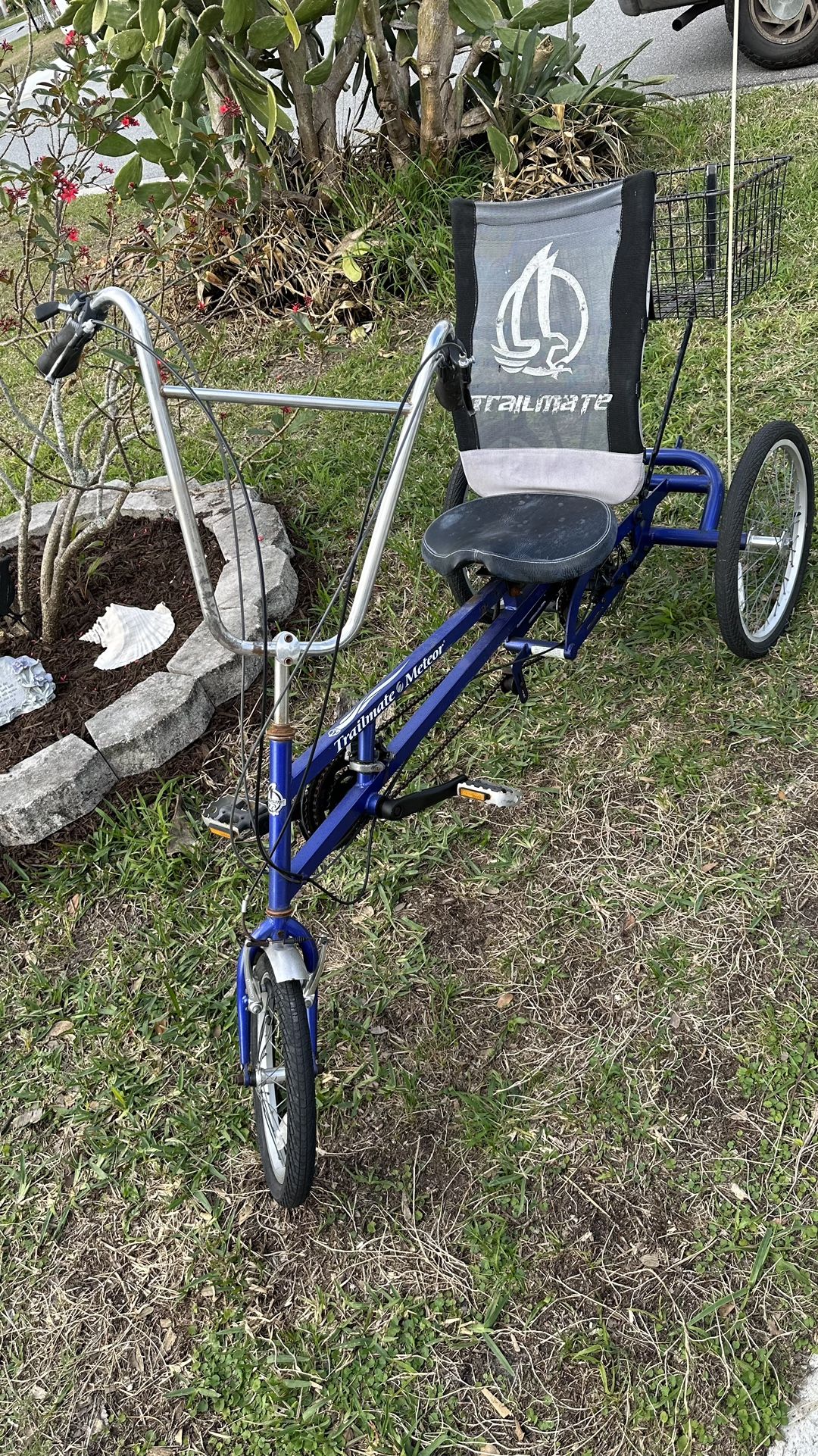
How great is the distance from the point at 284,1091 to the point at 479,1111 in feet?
1.32

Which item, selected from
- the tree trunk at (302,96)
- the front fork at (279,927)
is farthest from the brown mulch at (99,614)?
the tree trunk at (302,96)

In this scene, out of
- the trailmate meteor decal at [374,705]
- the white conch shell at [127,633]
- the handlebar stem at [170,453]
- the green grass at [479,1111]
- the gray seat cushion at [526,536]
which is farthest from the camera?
the white conch shell at [127,633]

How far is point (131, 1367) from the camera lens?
2.04m

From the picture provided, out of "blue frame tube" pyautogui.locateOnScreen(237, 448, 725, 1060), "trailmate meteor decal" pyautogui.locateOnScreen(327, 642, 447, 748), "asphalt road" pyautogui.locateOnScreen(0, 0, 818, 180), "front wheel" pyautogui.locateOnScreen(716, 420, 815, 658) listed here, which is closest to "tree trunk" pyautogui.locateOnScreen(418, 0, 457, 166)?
"asphalt road" pyautogui.locateOnScreen(0, 0, 818, 180)

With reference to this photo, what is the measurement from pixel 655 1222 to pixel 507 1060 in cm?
45

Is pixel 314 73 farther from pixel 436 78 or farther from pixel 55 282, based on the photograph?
pixel 55 282

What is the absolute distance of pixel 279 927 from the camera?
2025 mm

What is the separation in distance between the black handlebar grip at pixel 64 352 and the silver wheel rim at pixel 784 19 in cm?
605

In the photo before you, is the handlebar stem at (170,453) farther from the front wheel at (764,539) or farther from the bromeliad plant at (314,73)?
the bromeliad plant at (314,73)

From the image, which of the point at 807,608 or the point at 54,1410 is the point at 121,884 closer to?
the point at 54,1410

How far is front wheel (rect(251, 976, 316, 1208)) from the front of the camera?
1924mm

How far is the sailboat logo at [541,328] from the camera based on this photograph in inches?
113

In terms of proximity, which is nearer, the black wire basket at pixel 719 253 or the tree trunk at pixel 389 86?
the black wire basket at pixel 719 253

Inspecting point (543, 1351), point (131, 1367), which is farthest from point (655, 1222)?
point (131, 1367)
